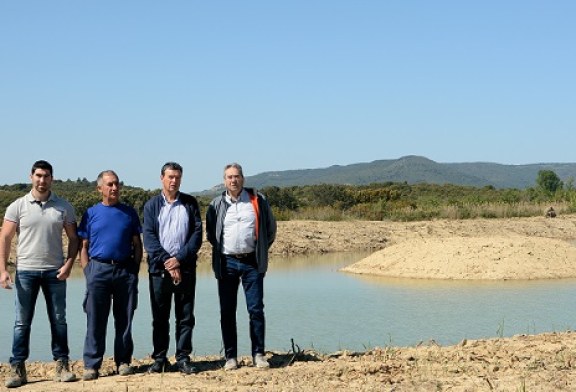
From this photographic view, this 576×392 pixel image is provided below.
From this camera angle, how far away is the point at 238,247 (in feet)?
23.3

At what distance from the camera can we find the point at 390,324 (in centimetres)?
1095

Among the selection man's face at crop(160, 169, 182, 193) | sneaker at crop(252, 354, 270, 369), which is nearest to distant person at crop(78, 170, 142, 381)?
man's face at crop(160, 169, 182, 193)

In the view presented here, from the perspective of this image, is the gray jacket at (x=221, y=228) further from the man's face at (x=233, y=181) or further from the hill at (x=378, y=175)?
the hill at (x=378, y=175)

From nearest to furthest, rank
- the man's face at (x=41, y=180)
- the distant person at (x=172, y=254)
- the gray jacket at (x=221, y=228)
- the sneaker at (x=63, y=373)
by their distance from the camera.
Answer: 1. the man's face at (x=41, y=180)
2. the sneaker at (x=63, y=373)
3. the distant person at (x=172, y=254)
4. the gray jacket at (x=221, y=228)

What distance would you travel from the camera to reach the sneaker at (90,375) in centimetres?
680

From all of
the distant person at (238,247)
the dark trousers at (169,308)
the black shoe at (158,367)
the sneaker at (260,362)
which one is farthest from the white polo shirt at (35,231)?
the sneaker at (260,362)

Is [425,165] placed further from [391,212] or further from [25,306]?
[25,306]

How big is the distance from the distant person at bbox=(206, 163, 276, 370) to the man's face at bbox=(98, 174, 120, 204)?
796mm

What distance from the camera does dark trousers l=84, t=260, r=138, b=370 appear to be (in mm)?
6832

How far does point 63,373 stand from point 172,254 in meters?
1.30

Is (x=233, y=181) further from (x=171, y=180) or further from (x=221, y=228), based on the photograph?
(x=171, y=180)

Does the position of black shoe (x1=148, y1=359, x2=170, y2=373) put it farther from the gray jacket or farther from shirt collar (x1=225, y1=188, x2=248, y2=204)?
shirt collar (x1=225, y1=188, x2=248, y2=204)

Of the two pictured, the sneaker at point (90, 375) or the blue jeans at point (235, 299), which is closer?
the sneaker at point (90, 375)

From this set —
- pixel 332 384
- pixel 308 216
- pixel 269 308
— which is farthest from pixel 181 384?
pixel 308 216
